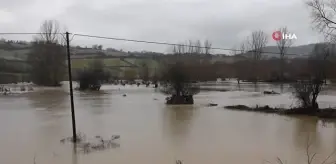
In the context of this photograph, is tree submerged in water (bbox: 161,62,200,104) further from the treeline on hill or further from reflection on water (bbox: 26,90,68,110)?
the treeline on hill

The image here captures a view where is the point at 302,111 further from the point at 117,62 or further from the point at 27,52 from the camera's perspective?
the point at 27,52

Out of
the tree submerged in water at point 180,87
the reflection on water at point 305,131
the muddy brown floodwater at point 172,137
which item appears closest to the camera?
the muddy brown floodwater at point 172,137

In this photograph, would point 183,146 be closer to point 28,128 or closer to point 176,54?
point 28,128

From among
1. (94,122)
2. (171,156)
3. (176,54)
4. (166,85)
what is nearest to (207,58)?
(176,54)

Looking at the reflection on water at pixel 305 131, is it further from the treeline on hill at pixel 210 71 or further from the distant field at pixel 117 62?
the distant field at pixel 117 62

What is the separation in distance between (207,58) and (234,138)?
81919 millimetres

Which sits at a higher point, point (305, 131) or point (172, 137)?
point (172, 137)

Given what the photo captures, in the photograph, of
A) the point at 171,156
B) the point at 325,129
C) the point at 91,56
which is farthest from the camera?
the point at 91,56

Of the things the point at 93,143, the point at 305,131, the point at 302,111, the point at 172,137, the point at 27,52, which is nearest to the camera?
the point at 93,143

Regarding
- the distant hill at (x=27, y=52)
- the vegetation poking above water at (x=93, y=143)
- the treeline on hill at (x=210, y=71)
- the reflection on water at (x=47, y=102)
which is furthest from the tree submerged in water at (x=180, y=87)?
the distant hill at (x=27, y=52)

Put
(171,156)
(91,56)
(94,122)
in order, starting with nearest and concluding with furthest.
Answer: (171,156) < (94,122) < (91,56)

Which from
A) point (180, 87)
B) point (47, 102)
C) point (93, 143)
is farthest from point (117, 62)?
point (93, 143)

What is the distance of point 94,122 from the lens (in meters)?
19.4

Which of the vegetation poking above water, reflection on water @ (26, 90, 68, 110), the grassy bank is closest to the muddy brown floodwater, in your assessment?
the vegetation poking above water
